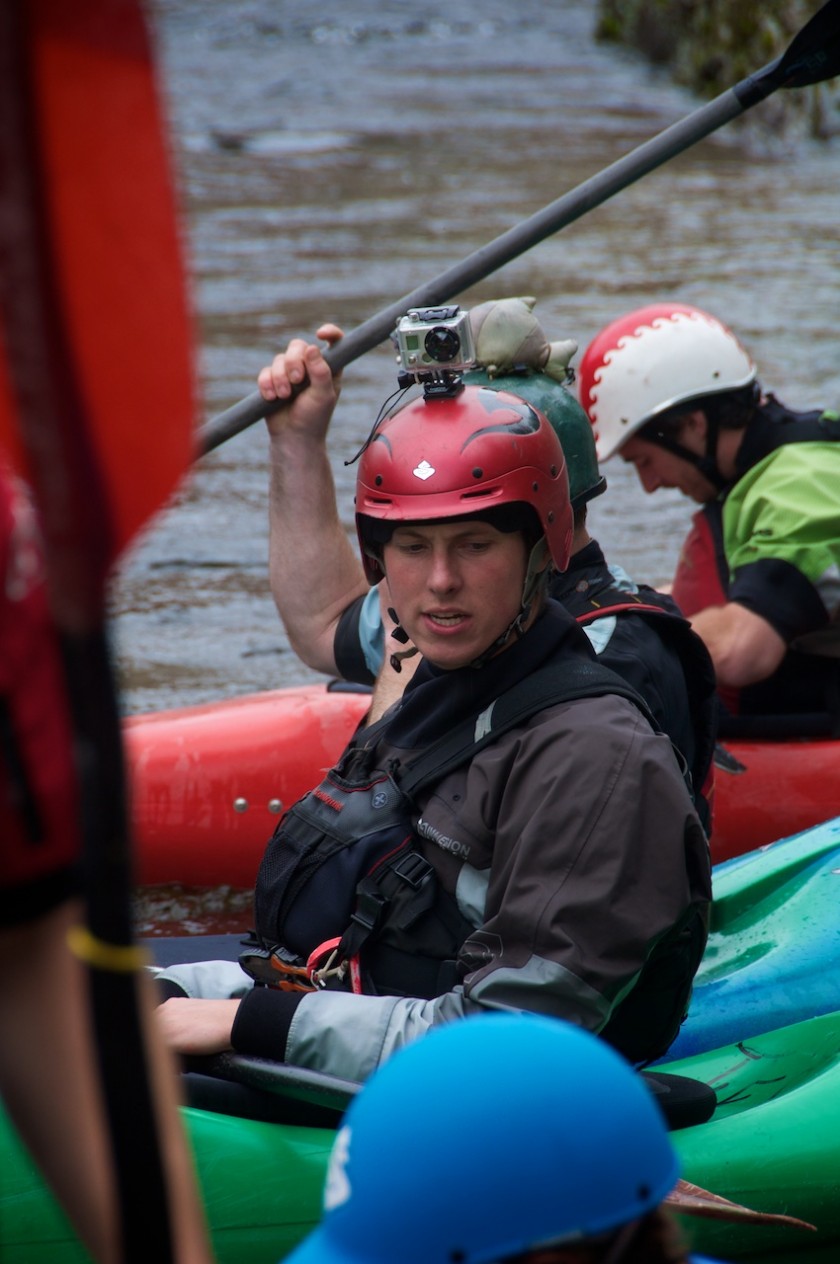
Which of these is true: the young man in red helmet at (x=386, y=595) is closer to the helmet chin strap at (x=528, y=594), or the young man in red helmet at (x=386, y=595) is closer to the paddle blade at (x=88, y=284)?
the helmet chin strap at (x=528, y=594)

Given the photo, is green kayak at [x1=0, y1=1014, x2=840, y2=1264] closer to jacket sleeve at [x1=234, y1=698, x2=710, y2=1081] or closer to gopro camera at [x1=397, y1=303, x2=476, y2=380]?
jacket sleeve at [x1=234, y1=698, x2=710, y2=1081]

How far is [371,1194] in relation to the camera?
4.35 ft

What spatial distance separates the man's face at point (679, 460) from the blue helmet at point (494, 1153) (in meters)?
3.38

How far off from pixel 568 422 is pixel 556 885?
4.20 feet

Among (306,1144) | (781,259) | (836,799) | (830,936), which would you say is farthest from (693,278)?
(306,1144)

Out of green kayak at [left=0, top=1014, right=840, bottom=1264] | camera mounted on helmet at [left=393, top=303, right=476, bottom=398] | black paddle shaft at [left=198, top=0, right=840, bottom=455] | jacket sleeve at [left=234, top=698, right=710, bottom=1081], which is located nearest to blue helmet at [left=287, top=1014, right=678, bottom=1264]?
jacket sleeve at [left=234, top=698, right=710, bottom=1081]

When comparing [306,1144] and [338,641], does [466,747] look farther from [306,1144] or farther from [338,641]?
[338,641]

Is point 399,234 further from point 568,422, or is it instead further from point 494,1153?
point 494,1153

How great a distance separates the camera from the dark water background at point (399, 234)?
759 centimetres

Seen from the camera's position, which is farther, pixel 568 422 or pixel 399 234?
pixel 399 234

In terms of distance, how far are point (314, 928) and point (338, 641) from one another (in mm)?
1282

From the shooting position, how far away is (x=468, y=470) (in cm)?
261

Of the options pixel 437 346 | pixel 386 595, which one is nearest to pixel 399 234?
pixel 386 595

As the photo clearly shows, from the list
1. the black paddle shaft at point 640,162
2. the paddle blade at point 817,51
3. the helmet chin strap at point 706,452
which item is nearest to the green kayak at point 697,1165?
the black paddle shaft at point 640,162
